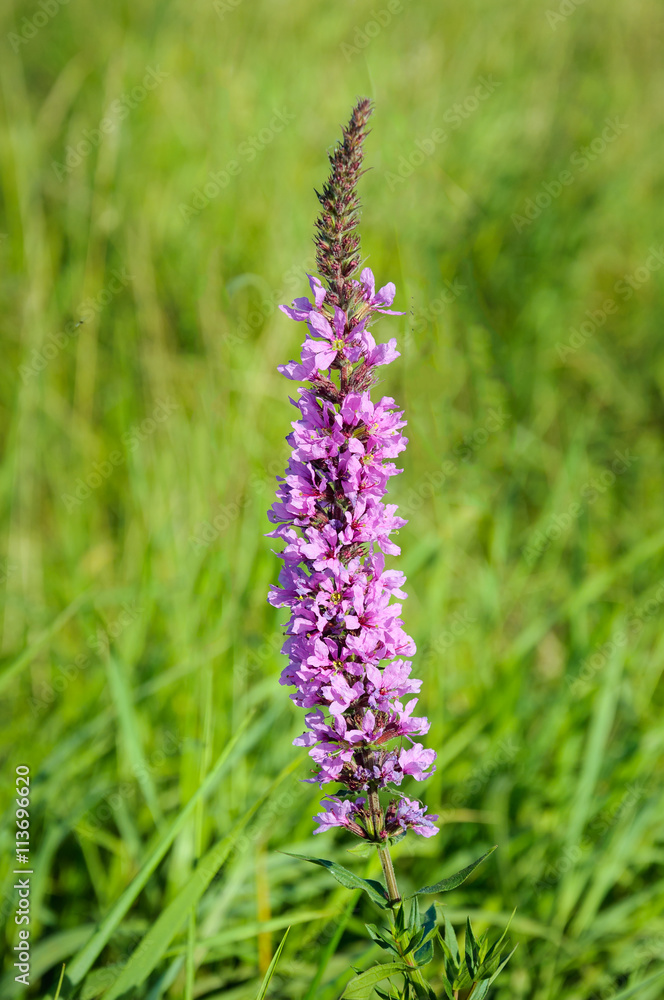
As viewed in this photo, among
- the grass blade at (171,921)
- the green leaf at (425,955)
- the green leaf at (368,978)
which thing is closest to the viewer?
the green leaf at (368,978)

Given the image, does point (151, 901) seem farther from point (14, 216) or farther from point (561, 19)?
point (561, 19)

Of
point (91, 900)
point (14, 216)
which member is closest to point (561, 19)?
point (14, 216)

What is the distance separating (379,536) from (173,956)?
6.41ft

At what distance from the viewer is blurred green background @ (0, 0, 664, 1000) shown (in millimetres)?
2912

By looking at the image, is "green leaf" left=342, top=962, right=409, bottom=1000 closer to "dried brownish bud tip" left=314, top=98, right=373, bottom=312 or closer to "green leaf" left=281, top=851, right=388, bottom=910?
"green leaf" left=281, top=851, right=388, bottom=910

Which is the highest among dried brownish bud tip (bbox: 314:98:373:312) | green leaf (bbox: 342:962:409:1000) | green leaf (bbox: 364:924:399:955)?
dried brownish bud tip (bbox: 314:98:373:312)

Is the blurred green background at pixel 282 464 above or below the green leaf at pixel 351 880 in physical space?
above

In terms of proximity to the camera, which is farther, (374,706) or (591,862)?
(591,862)

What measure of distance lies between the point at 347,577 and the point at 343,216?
83cm

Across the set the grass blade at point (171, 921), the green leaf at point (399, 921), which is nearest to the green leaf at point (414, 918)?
the green leaf at point (399, 921)

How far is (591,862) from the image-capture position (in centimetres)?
296

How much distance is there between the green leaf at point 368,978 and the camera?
1.59 meters

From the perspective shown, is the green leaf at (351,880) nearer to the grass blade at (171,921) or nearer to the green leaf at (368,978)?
the green leaf at (368,978)

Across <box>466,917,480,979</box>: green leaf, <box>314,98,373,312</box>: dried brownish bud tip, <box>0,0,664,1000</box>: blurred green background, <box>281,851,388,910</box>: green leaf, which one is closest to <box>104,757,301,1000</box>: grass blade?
<box>0,0,664,1000</box>: blurred green background
